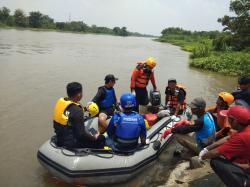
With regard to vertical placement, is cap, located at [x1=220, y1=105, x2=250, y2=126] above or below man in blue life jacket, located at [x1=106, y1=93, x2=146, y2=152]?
above

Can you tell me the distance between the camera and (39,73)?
43.8 ft

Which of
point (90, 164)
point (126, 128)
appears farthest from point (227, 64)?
point (90, 164)

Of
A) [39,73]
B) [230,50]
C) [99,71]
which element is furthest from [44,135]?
[230,50]

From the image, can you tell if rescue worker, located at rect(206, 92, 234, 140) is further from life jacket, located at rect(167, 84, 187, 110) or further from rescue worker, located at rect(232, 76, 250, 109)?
life jacket, located at rect(167, 84, 187, 110)

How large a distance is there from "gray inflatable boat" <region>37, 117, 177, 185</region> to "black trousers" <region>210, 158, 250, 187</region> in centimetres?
136

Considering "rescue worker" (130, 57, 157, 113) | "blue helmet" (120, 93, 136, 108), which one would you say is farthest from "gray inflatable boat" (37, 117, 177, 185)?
"rescue worker" (130, 57, 157, 113)

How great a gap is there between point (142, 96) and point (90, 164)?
10.8 feet

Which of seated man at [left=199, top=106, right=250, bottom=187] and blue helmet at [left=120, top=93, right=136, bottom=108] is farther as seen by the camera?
blue helmet at [left=120, top=93, right=136, bottom=108]

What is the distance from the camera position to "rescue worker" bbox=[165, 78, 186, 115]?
6.35 meters

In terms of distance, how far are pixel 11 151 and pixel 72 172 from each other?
194 cm

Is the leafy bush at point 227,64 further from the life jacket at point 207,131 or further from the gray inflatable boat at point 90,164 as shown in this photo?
the gray inflatable boat at point 90,164

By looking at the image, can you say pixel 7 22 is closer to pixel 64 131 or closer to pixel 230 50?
pixel 230 50

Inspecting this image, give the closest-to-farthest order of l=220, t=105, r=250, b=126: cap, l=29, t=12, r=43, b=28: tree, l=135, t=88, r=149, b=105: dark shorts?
l=220, t=105, r=250, b=126: cap → l=135, t=88, r=149, b=105: dark shorts → l=29, t=12, r=43, b=28: tree

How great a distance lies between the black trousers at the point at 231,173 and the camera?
321 cm
